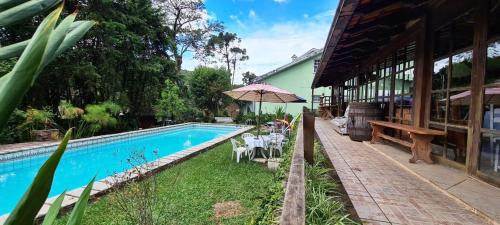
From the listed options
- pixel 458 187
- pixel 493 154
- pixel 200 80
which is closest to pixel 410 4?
pixel 493 154

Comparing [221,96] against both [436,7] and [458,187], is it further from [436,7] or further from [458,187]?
[458,187]

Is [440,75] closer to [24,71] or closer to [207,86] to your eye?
[24,71]

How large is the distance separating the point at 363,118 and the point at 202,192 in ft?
15.3

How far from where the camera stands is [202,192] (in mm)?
5359

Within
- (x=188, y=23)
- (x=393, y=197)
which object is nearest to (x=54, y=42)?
(x=393, y=197)

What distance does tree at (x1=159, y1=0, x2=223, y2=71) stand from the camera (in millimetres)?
26078

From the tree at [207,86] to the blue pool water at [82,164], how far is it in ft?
25.3

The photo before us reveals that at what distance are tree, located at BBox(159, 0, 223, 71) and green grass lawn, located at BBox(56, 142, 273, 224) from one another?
1810 cm

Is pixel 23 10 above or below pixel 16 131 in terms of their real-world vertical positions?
above

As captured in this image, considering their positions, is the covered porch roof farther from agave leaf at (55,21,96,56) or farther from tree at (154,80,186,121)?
tree at (154,80,186,121)

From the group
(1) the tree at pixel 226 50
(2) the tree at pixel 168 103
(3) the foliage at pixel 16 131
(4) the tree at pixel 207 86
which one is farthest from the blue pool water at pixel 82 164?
(1) the tree at pixel 226 50

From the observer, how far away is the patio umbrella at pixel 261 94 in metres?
9.97

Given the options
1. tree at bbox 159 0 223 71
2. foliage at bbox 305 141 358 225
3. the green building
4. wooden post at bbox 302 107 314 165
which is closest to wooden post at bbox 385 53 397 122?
wooden post at bbox 302 107 314 165

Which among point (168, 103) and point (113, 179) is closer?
point (113, 179)
